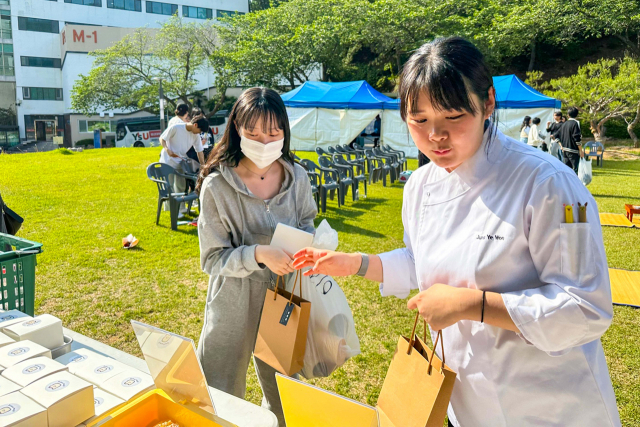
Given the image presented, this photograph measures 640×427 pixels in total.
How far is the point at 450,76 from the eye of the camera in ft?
3.67

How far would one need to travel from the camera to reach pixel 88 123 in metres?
38.6

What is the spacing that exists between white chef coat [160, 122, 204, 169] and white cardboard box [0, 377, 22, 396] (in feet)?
22.0

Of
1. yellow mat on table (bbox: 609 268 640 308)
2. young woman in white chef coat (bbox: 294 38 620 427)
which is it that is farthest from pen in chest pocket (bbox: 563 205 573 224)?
yellow mat on table (bbox: 609 268 640 308)

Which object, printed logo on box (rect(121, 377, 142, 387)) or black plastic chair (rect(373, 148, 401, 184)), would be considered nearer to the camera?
printed logo on box (rect(121, 377, 142, 387))

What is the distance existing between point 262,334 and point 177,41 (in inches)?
1491

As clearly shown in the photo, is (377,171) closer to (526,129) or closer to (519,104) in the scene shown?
(526,129)

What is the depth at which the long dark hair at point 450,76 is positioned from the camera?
3.67ft

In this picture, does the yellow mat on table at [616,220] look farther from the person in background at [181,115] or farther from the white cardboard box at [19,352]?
the white cardboard box at [19,352]

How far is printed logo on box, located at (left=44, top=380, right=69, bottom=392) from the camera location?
50.7 inches

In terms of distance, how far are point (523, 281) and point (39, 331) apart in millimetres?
1639

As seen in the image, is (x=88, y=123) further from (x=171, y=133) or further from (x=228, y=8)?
(x=171, y=133)

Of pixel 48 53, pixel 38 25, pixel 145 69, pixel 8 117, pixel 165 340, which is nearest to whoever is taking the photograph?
pixel 165 340

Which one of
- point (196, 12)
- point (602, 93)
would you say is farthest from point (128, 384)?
point (196, 12)

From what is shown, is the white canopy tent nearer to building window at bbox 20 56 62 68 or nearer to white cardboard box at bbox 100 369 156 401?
white cardboard box at bbox 100 369 156 401
